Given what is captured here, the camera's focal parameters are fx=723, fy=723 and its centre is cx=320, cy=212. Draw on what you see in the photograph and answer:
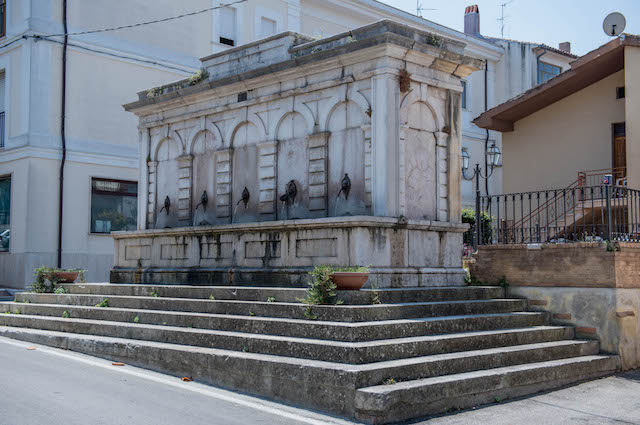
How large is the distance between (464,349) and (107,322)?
20.8 feet

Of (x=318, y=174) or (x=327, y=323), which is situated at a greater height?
(x=318, y=174)

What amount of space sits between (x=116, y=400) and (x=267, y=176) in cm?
642

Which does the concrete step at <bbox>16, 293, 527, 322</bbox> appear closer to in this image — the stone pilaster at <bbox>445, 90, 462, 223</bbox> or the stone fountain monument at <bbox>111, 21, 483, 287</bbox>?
the stone fountain monument at <bbox>111, 21, 483, 287</bbox>

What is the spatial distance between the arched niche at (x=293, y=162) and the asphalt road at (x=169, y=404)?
4.29 metres

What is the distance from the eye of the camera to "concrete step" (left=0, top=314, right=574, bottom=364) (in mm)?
8641

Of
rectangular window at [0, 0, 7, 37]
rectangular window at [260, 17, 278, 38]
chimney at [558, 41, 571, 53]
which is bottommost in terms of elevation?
rectangular window at [0, 0, 7, 37]

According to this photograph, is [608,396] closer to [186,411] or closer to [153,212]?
[186,411]

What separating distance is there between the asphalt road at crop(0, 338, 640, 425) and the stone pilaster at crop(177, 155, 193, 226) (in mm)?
5430

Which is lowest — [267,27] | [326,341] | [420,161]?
[326,341]

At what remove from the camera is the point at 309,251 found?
12195 mm

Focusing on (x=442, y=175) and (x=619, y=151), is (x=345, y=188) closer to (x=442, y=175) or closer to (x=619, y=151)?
(x=442, y=175)

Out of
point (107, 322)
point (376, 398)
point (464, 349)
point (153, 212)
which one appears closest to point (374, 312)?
point (464, 349)

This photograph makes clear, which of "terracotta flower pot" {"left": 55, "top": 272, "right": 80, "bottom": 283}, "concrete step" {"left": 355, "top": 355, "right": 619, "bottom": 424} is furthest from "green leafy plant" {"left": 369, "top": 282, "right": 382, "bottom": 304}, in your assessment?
"terracotta flower pot" {"left": 55, "top": 272, "right": 80, "bottom": 283}

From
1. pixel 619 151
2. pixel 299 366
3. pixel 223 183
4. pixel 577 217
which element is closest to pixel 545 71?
pixel 619 151
